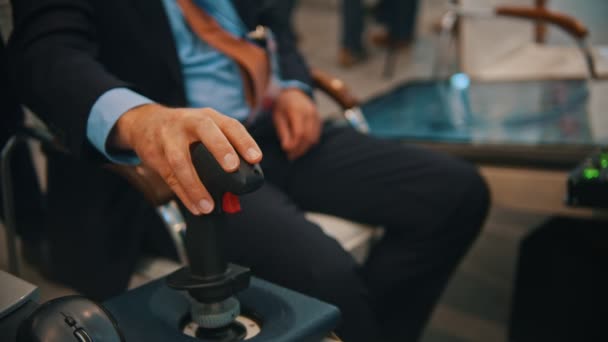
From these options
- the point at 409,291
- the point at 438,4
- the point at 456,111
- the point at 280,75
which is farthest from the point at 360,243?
the point at 438,4

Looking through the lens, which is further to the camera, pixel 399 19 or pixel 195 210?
pixel 399 19

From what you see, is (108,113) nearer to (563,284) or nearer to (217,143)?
(217,143)

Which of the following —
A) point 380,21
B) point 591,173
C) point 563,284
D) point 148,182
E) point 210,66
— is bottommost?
point 563,284

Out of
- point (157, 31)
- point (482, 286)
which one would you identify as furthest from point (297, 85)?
point (482, 286)

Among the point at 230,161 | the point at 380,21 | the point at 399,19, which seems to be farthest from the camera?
the point at 380,21

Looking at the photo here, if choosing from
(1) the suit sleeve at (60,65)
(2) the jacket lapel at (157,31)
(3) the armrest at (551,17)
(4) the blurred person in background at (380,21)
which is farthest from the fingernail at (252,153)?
(4) the blurred person in background at (380,21)

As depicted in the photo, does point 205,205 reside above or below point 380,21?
above

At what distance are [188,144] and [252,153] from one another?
8 cm

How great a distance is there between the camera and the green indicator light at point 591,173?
46.8 inches

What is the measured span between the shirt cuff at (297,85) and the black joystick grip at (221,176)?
787 millimetres

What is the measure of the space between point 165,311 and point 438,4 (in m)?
5.73

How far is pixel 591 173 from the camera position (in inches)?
47.3

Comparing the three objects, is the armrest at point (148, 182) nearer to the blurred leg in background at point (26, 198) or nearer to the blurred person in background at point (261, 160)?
the blurred person in background at point (261, 160)

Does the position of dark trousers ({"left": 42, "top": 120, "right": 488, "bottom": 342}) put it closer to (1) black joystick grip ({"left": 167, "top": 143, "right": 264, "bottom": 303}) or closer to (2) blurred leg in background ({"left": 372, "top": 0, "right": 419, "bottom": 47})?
(1) black joystick grip ({"left": 167, "top": 143, "right": 264, "bottom": 303})
